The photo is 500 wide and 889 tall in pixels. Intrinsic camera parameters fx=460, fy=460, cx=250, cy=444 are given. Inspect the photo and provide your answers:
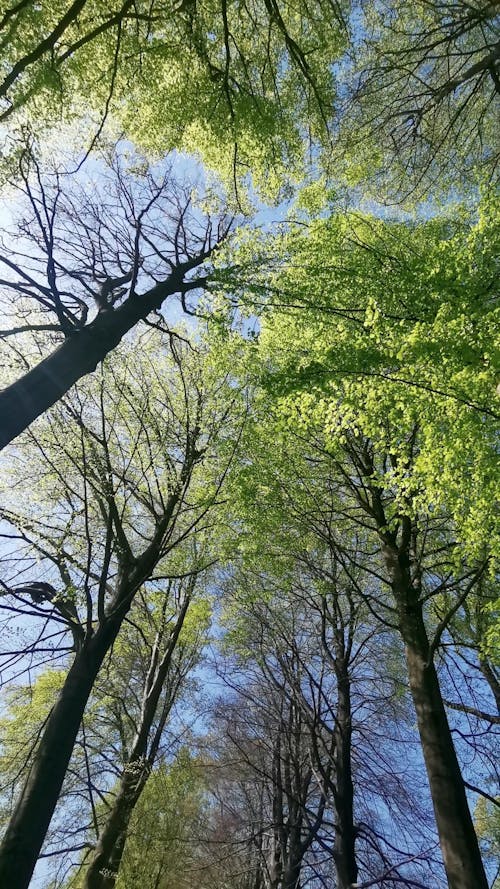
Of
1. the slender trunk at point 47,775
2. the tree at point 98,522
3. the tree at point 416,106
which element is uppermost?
the tree at point 416,106

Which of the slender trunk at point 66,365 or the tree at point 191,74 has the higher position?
the tree at point 191,74

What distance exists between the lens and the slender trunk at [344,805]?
17.7 ft

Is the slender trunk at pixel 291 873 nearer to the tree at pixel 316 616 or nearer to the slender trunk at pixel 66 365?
the tree at pixel 316 616

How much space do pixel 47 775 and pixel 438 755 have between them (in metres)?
4.04

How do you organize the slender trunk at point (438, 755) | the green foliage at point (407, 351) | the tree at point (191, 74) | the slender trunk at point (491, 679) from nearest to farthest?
the slender trunk at point (438, 755) → the green foliage at point (407, 351) → the tree at point (191, 74) → the slender trunk at point (491, 679)

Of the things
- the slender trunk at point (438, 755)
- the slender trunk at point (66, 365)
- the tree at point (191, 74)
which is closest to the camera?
the slender trunk at point (66, 365)

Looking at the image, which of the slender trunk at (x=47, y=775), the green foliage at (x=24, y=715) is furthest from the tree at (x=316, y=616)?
the green foliage at (x=24, y=715)

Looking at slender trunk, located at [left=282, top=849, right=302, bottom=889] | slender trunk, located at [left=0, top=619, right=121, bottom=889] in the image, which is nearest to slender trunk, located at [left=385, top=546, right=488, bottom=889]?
slender trunk, located at [left=282, top=849, right=302, bottom=889]

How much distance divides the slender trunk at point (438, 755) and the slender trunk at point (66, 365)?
4.96 meters

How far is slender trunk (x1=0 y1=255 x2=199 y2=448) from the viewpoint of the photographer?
4.07 m

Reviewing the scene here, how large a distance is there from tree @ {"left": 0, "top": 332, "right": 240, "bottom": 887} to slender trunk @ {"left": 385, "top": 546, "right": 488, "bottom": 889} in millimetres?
3002

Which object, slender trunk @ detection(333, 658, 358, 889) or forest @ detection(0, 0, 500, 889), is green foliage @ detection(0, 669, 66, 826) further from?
slender trunk @ detection(333, 658, 358, 889)

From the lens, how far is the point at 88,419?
8016 millimetres

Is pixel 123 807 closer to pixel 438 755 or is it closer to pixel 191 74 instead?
pixel 438 755
